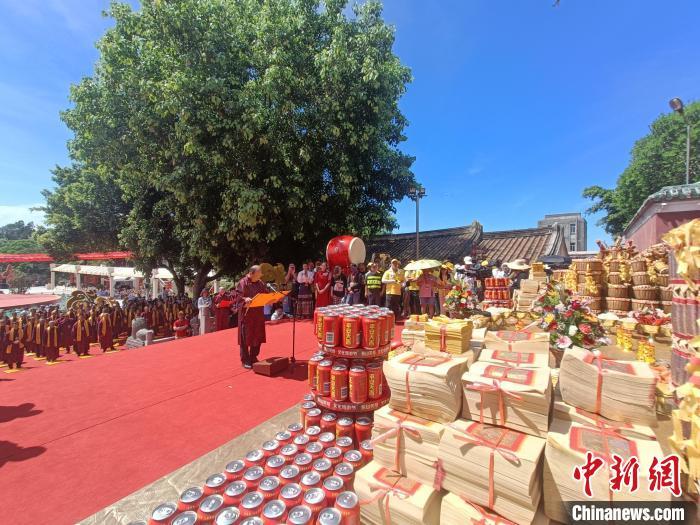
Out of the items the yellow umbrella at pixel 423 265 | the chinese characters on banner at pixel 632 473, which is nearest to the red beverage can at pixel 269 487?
the chinese characters on banner at pixel 632 473

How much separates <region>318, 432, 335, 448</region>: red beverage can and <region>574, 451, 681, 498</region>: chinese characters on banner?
207 cm

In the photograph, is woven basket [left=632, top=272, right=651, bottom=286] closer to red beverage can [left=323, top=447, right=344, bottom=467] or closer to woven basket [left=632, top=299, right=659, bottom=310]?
woven basket [left=632, top=299, right=659, bottom=310]

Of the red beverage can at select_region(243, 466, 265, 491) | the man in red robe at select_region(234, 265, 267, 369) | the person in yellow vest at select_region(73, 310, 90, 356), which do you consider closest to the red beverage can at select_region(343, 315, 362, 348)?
the red beverage can at select_region(243, 466, 265, 491)

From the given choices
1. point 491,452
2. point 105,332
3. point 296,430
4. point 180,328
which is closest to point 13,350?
point 105,332

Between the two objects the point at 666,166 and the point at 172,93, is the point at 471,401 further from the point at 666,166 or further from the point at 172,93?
the point at 666,166

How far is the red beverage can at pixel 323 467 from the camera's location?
265 cm

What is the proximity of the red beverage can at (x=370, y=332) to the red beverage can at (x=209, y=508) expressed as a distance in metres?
1.97

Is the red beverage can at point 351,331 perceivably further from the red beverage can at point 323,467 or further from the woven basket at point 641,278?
the woven basket at point 641,278

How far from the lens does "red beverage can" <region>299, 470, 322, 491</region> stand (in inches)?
98.9

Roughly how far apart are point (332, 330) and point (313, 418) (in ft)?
3.33

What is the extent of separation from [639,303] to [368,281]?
284 inches

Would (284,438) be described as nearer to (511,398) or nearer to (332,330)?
(332,330)

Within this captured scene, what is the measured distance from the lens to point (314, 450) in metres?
2.94

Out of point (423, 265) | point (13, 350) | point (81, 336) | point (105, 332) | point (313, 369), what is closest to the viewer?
point (313, 369)
